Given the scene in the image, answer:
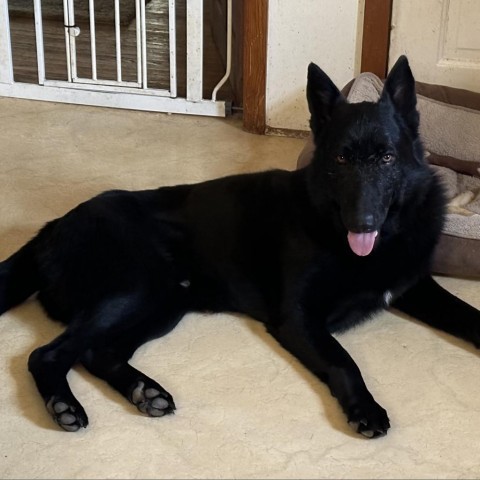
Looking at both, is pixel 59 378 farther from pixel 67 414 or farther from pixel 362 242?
pixel 362 242

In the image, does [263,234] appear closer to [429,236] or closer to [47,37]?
[429,236]

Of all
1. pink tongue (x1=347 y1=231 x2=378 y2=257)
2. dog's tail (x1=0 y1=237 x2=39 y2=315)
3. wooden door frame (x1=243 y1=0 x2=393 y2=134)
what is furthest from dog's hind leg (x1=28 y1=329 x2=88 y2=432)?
wooden door frame (x1=243 y1=0 x2=393 y2=134)

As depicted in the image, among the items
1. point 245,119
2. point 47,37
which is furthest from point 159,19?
point 245,119

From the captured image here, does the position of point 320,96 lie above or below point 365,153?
above

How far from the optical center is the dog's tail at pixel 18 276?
2152 millimetres

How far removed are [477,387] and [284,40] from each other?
Result: 2.12 m

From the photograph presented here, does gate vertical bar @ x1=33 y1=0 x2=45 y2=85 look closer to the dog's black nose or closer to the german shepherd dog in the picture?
the german shepherd dog

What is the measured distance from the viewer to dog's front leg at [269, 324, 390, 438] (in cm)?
175

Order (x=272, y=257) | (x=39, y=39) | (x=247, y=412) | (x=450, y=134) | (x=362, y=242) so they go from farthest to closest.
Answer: (x=39, y=39), (x=450, y=134), (x=272, y=257), (x=362, y=242), (x=247, y=412)

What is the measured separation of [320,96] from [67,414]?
1005 mm

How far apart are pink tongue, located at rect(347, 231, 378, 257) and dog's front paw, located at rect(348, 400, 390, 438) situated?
40 cm

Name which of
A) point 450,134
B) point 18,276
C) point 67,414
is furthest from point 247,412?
point 450,134

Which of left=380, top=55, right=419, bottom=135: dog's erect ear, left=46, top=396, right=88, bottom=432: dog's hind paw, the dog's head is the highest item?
left=380, top=55, right=419, bottom=135: dog's erect ear

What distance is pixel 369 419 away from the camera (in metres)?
1.74
